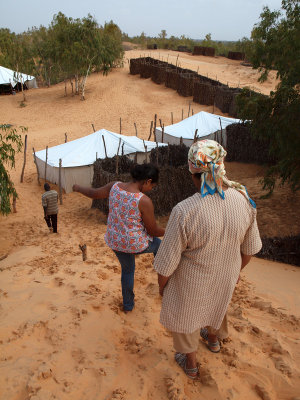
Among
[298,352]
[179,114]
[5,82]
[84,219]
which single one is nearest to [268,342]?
[298,352]

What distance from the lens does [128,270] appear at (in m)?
2.62

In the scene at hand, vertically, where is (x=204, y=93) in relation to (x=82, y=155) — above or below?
above

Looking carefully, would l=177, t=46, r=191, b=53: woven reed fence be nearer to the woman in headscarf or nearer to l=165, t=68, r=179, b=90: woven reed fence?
l=165, t=68, r=179, b=90: woven reed fence

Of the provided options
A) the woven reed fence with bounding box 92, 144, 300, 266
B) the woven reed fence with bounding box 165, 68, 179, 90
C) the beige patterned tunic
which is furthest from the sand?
the woven reed fence with bounding box 165, 68, 179, 90

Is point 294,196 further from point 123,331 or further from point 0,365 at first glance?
point 0,365

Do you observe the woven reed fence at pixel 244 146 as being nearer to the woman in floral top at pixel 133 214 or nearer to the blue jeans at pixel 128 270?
the blue jeans at pixel 128 270

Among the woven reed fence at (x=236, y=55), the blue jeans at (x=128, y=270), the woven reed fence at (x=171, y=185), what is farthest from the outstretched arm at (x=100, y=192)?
the woven reed fence at (x=236, y=55)

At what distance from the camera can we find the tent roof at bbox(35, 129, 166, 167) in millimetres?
9680

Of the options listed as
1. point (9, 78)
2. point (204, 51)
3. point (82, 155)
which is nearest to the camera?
point (82, 155)

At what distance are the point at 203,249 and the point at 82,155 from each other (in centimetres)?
841

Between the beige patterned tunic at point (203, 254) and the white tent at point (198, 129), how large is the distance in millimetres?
9615

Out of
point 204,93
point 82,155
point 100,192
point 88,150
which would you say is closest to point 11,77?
point 204,93

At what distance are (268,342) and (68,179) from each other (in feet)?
26.2

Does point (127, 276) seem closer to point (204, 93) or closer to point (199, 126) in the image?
point (199, 126)
